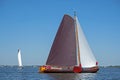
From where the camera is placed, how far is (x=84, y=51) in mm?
90375

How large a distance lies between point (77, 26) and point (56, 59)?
9.76 meters

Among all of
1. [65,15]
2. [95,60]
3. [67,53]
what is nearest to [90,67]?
[95,60]

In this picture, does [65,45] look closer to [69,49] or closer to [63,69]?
[69,49]

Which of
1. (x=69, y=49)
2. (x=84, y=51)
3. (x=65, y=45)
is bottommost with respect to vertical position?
(x=84, y=51)

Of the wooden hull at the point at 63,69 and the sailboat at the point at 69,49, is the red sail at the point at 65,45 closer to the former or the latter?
the sailboat at the point at 69,49

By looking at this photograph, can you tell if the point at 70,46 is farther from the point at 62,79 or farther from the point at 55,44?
the point at 62,79

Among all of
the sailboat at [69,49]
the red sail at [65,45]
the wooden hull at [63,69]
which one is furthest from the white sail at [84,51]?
the red sail at [65,45]

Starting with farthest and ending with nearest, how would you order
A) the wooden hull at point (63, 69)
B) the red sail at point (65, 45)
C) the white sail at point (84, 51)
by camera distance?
the wooden hull at point (63, 69) < the white sail at point (84, 51) < the red sail at point (65, 45)

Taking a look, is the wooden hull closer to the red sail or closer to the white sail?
the red sail

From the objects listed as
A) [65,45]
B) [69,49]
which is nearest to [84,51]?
[69,49]

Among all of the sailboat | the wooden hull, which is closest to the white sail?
the sailboat

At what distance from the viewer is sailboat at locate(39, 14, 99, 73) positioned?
293ft

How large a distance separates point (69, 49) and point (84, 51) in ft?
12.8

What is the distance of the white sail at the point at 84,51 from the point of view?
90.1 metres
